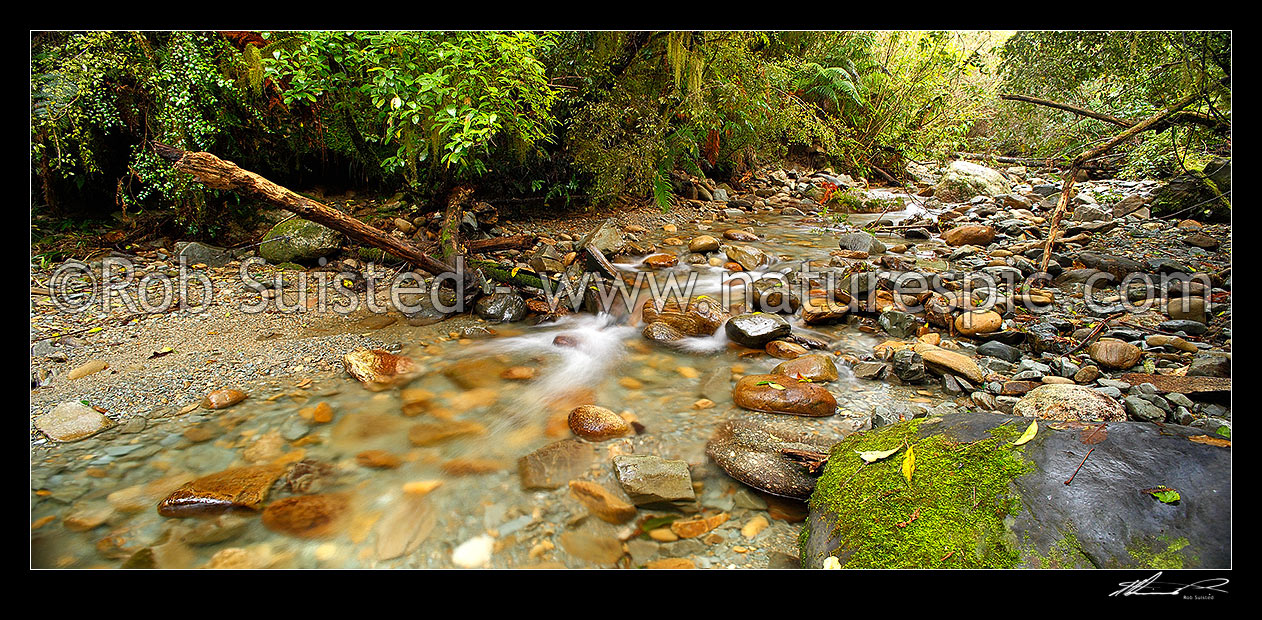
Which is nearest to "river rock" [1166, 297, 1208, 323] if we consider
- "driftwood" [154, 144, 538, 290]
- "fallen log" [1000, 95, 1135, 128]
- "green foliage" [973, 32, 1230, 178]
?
"green foliage" [973, 32, 1230, 178]

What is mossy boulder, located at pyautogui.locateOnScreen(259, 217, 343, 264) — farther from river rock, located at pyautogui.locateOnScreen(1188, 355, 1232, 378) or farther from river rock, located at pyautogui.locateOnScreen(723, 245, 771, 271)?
river rock, located at pyautogui.locateOnScreen(1188, 355, 1232, 378)

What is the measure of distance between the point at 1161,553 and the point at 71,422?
4.15 m

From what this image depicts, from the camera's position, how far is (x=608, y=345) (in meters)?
3.97

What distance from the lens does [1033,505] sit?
4.94 feet

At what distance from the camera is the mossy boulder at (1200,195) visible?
224 centimetres

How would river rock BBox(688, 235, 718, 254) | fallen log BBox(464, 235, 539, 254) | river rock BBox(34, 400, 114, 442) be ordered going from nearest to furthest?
river rock BBox(34, 400, 114, 442), fallen log BBox(464, 235, 539, 254), river rock BBox(688, 235, 718, 254)

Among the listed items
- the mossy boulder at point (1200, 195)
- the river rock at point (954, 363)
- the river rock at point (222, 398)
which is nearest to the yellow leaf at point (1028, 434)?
the mossy boulder at point (1200, 195)

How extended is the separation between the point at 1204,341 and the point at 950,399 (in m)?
1.58

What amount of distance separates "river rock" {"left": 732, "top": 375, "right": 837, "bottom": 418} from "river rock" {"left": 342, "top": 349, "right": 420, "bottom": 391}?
2.03 meters

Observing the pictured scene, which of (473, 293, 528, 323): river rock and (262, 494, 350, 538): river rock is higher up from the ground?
(473, 293, 528, 323): river rock

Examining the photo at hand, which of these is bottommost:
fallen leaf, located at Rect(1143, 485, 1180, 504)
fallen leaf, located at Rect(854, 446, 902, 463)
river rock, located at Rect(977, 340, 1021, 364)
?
fallen leaf, located at Rect(854, 446, 902, 463)

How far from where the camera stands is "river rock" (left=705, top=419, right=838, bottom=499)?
2.18 meters

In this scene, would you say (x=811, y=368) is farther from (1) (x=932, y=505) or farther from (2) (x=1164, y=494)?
(2) (x=1164, y=494)

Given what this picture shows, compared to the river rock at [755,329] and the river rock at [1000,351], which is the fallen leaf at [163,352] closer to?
the river rock at [755,329]
